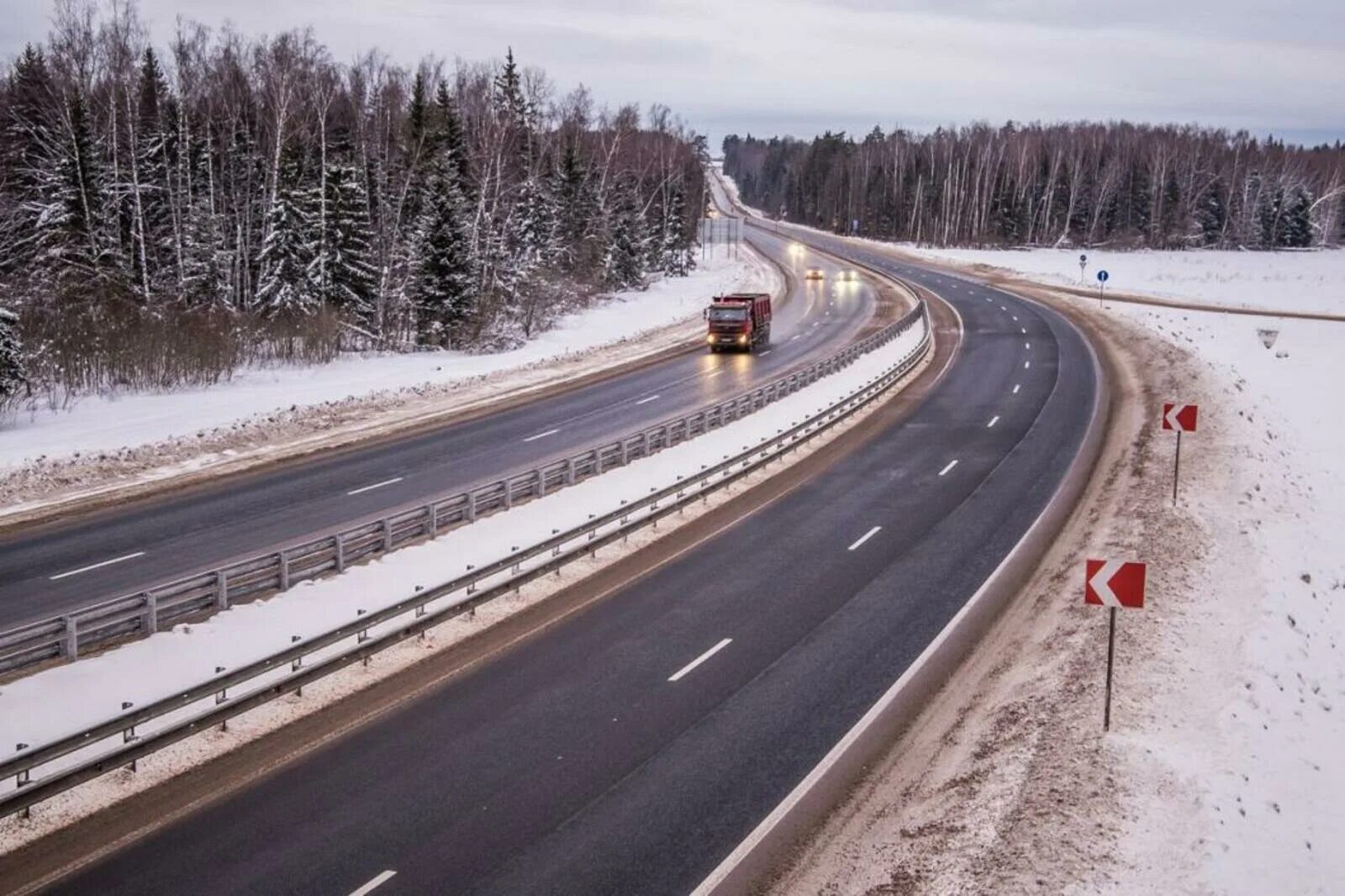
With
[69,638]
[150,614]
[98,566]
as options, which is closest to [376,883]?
[69,638]

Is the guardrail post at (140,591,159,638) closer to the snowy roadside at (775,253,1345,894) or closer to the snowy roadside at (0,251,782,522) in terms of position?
the snowy roadside at (0,251,782,522)

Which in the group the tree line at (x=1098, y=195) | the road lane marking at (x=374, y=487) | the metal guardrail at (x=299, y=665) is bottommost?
the road lane marking at (x=374, y=487)

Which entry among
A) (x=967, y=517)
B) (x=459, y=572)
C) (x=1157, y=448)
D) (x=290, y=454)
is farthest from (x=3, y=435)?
(x=1157, y=448)

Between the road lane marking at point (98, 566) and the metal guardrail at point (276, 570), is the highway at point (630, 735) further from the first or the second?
the road lane marking at point (98, 566)

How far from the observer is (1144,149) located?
15438cm

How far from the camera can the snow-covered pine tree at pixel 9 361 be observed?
30.4m

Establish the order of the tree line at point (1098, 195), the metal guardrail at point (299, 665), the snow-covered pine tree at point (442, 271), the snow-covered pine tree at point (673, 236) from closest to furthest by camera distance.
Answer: the metal guardrail at point (299, 665) → the snow-covered pine tree at point (442, 271) → the snow-covered pine tree at point (673, 236) → the tree line at point (1098, 195)

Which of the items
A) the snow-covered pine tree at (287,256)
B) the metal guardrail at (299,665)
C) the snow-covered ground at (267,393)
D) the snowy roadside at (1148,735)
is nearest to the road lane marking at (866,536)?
the snowy roadside at (1148,735)

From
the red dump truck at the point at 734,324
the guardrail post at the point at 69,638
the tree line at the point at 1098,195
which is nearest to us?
the guardrail post at the point at 69,638

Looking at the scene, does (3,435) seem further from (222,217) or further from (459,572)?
(222,217)

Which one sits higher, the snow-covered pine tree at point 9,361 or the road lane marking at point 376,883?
the snow-covered pine tree at point 9,361

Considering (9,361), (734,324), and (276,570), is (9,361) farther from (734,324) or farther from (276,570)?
(734,324)

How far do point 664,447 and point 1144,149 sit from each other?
14987 centimetres

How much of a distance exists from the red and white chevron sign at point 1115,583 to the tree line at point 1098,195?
13263 cm
